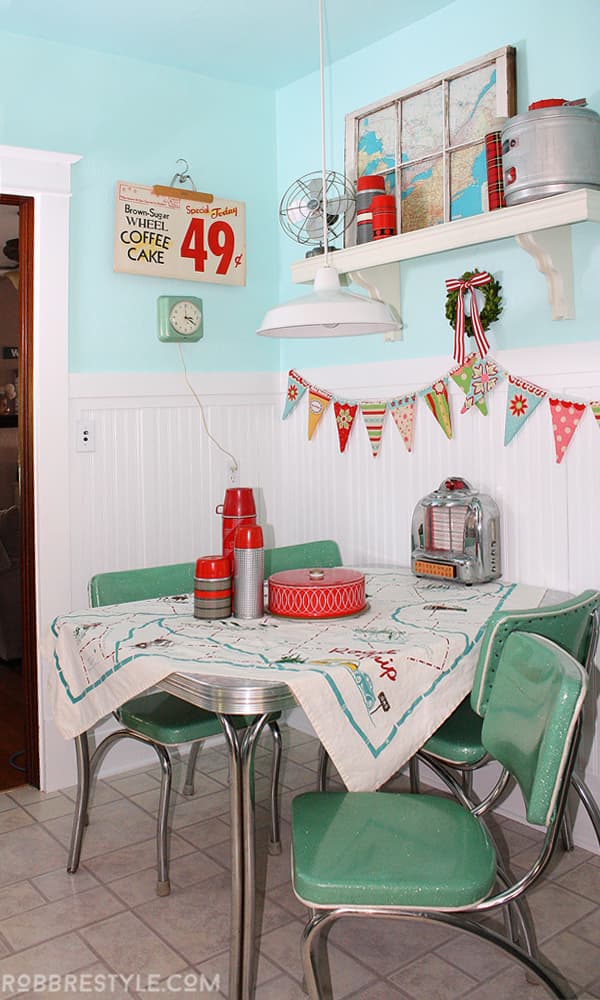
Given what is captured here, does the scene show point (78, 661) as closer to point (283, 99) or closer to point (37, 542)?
point (37, 542)

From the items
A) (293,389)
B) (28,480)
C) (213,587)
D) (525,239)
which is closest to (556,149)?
(525,239)

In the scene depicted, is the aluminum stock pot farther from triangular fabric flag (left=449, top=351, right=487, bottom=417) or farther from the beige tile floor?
the beige tile floor

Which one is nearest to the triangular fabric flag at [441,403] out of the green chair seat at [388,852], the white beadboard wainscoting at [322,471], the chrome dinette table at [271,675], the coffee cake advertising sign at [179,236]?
the white beadboard wainscoting at [322,471]

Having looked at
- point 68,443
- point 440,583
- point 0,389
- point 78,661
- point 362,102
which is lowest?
point 78,661

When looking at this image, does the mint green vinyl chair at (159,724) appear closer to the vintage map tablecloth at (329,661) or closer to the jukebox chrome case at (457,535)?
the vintage map tablecloth at (329,661)

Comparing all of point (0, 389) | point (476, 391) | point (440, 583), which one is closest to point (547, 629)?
point (440, 583)

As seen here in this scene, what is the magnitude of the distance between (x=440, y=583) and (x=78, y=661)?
105cm

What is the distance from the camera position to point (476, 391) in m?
2.64

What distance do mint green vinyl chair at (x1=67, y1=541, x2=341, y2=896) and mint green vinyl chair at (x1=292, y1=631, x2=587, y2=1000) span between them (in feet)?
1.91

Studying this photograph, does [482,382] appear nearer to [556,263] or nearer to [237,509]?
[556,263]

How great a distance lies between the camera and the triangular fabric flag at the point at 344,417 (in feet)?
10.2

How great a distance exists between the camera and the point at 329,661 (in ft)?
5.78

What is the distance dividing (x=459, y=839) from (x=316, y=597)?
677mm

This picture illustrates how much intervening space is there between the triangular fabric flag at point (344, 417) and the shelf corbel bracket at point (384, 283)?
0.31 metres
